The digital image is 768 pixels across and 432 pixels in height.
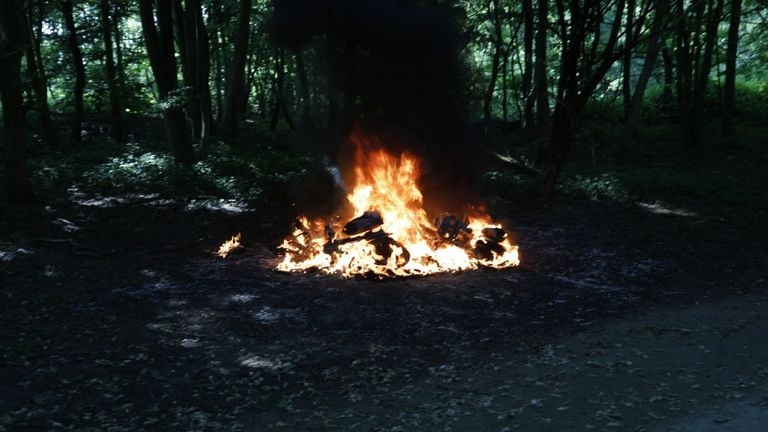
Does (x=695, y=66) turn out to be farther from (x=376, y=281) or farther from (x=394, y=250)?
(x=376, y=281)

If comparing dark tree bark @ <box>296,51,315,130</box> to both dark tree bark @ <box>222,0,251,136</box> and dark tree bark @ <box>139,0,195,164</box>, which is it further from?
dark tree bark @ <box>222,0,251,136</box>

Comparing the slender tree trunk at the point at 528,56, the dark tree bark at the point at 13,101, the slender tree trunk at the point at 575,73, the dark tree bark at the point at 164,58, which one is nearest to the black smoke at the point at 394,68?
the slender tree trunk at the point at 575,73

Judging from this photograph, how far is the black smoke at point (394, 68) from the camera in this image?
9.41m

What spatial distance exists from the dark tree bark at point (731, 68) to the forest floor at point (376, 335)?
950 cm

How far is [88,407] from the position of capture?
4.91 metres

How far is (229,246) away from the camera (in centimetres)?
959

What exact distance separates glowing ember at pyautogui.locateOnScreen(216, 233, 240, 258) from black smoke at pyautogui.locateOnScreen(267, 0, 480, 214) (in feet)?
7.07

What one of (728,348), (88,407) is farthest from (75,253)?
(728,348)

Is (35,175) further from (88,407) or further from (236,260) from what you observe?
(88,407)

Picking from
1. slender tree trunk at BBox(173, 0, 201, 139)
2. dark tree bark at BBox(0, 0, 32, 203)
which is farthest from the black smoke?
slender tree trunk at BBox(173, 0, 201, 139)

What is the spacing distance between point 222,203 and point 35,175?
4.85 metres

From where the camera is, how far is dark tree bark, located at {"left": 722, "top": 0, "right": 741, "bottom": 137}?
56.9 feet

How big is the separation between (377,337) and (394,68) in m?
4.78

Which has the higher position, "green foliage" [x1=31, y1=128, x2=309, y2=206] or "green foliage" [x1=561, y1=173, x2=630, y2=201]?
"green foliage" [x1=31, y1=128, x2=309, y2=206]
